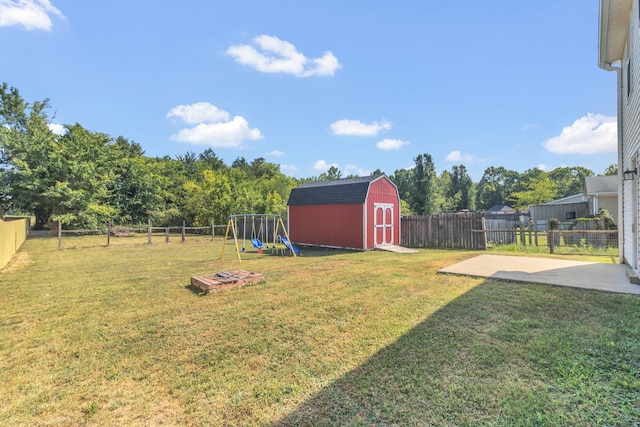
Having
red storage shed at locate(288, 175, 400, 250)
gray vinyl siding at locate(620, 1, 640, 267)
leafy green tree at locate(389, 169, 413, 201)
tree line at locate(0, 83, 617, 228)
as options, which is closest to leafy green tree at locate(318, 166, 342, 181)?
leafy green tree at locate(389, 169, 413, 201)

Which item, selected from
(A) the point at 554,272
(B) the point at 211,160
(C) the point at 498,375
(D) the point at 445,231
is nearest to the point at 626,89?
(A) the point at 554,272

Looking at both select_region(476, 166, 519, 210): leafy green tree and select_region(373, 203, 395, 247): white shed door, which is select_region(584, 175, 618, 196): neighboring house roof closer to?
select_region(373, 203, 395, 247): white shed door

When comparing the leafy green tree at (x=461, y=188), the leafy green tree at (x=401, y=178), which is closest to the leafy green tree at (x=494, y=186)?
the leafy green tree at (x=461, y=188)

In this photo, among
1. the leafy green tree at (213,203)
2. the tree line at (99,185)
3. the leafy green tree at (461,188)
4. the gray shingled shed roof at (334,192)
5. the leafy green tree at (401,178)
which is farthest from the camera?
the leafy green tree at (461,188)

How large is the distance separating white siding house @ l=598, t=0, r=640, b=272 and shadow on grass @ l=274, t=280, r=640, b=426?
3.12m

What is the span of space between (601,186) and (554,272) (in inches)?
640

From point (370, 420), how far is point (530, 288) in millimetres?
4409

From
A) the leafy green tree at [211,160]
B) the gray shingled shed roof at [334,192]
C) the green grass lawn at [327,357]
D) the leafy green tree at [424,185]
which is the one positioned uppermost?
the leafy green tree at [211,160]

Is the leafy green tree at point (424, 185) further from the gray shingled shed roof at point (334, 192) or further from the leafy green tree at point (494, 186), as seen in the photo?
the leafy green tree at point (494, 186)

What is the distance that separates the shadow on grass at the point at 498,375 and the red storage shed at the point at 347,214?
8178 millimetres

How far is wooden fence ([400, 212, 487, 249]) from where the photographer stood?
11367mm

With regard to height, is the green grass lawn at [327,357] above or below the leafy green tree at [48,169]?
below

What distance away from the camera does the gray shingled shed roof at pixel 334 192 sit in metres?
12.1

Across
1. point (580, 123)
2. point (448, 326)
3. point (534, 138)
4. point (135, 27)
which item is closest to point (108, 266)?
point (135, 27)
